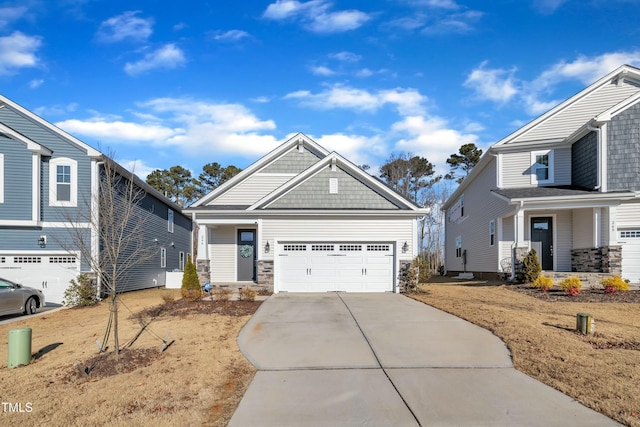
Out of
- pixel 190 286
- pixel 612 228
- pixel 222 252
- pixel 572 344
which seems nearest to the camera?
pixel 572 344

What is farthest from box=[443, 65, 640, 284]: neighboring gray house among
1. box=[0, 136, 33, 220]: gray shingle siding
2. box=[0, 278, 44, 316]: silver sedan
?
box=[0, 136, 33, 220]: gray shingle siding

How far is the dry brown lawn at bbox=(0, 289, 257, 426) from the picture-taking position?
16.5ft

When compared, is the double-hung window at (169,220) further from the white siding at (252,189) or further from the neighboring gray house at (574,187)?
the neighboring gray house at (574,187)

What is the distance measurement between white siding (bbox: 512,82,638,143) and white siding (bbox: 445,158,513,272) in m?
2.43

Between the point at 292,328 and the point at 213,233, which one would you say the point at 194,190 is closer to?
the point at 213,233

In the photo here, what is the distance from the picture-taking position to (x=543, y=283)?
15.4 meters

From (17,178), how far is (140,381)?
14.5 m

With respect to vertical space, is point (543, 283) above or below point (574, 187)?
below

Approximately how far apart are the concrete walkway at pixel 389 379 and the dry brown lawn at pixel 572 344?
0.30m

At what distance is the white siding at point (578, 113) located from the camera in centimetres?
1978

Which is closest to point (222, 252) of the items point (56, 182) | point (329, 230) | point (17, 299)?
point (329, 230)

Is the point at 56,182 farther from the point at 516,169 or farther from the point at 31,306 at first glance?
the point at 516,169

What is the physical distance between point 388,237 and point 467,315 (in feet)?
21.0

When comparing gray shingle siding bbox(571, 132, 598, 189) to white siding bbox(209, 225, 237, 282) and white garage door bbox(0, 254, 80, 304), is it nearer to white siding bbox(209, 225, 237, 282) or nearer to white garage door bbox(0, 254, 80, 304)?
white siding bbox(209, 225, 237, 282)
